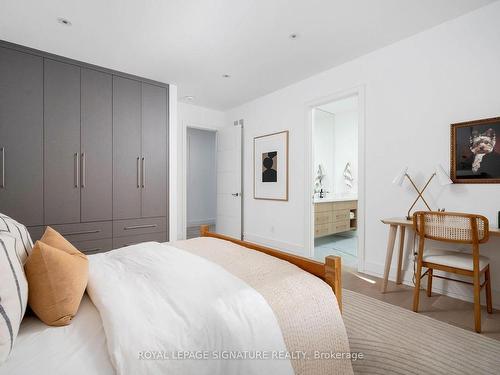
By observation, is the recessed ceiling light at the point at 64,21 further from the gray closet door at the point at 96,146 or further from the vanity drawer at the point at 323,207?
the vanity drawer at the point at 323,207

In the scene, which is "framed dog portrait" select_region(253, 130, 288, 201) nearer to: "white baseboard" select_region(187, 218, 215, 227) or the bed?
"white baseboard" select_region(187, 218, 215, 227)

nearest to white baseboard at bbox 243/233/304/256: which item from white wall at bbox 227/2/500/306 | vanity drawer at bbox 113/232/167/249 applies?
white wall at bbox 227/2/500/306

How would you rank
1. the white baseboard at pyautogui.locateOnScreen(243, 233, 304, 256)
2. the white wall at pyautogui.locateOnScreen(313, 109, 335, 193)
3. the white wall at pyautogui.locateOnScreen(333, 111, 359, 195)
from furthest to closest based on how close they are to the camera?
the white wall at pyautogui.locateOnScreen(333, 111, 359, 195) < the white wall at pyautogui.locateOnScreen(313, 109, 335, 193) < the white baseboard at pyautogui.locateOnScreen(243, 233, 304, 256)

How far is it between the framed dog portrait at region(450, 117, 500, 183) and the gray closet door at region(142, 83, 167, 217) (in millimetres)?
3421

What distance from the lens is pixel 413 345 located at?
173 centimetres

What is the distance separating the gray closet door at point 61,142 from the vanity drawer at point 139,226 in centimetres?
47

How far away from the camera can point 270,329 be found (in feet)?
3.31

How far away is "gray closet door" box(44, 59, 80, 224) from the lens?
9.52 feet

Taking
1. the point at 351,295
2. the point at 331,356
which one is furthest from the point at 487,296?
the point at 331,356

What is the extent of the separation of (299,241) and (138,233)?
7.55 feet

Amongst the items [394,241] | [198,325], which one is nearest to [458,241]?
[394,241]

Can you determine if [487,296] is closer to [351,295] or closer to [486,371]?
[486,371]

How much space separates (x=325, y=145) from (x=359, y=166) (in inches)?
92.2

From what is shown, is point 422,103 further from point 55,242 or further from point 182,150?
point 182,150
